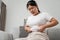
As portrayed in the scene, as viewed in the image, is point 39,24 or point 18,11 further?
point 18,11

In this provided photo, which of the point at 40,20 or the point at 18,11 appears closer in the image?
the point at 40,20

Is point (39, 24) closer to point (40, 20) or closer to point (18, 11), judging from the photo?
point (40, 20)

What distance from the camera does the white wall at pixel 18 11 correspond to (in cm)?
286

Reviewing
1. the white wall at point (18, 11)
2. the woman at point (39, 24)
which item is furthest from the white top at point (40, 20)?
the white wall at point (18, 11)

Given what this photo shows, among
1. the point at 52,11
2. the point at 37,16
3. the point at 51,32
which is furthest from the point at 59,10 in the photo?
the point at 37,16

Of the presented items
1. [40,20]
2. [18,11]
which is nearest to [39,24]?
[40,20]

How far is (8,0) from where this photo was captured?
117 inches

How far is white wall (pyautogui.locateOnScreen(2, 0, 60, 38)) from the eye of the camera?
2861 millimetres

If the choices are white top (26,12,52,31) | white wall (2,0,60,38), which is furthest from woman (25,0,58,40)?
white wall (2,0,60,38)

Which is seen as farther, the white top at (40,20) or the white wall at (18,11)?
the white wall at (18,11)

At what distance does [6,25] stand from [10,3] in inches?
19.7

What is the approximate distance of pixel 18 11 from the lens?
2930 millimetres

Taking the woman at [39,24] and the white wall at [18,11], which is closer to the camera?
the woman at [39,24]

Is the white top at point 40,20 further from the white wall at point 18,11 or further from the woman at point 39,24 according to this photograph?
the white wall at point 18,11
